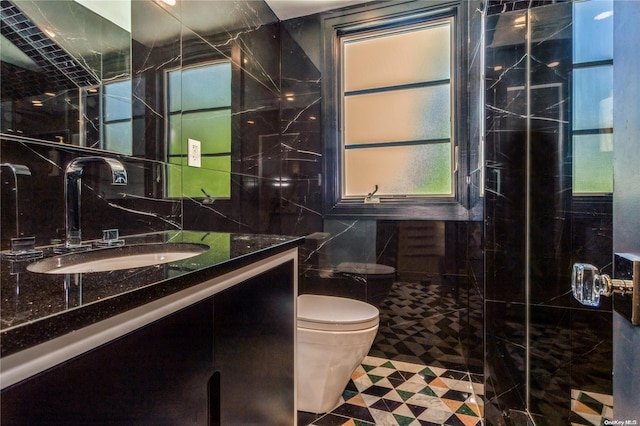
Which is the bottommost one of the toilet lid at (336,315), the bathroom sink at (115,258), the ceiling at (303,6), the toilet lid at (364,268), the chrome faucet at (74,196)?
the toilet lid at (336,315)

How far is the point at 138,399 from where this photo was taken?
1.65 feet

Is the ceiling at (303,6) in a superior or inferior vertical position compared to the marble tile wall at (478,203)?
superior

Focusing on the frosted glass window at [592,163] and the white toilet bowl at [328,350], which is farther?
the white toilet bowl at [328,350]

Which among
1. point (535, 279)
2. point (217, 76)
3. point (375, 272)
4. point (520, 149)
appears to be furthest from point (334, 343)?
point (217, 76)

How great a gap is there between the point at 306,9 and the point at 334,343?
6.77 ft

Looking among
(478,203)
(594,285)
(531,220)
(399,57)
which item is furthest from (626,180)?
(399,57)

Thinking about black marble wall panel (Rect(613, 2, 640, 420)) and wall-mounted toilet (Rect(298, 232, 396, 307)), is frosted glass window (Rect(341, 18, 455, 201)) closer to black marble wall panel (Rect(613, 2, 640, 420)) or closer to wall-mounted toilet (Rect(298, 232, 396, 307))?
wall-mounted toilet (Rect(298, 232, 396, 307))

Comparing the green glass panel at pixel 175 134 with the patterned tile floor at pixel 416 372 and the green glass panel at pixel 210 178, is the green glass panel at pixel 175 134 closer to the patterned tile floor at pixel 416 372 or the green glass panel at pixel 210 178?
the green glass panel at pixel 210 178

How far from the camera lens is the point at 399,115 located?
2047 millimetres

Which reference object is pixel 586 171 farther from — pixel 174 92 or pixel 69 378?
pixel 174 92

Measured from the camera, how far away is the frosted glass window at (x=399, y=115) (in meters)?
1.96

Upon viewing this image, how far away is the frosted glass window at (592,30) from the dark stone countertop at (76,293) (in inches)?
44.6

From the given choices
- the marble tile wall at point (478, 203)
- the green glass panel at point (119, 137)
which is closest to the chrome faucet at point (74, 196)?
the marble tile wall at point (478, 203)

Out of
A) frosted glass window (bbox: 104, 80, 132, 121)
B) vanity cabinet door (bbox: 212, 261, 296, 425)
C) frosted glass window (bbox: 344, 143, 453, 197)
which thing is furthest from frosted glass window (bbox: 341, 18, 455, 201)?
frosted glass window (bbox: 104, 80, 132, 121)
